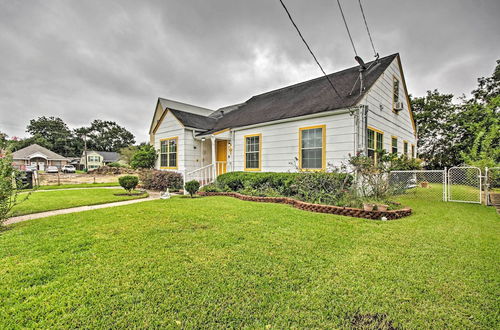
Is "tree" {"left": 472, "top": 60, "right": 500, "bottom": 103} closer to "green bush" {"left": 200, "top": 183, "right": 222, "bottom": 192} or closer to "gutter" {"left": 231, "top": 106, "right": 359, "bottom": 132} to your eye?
"gutter" {"left": 231, "top": 106, "right": 359, "bottom": 132}

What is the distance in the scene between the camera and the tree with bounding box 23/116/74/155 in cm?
6125

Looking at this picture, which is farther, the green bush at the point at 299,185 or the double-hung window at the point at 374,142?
the double-hung window at the point at 374,142

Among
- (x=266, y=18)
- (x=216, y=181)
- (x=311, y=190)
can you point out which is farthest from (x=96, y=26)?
(x=311, y=190)

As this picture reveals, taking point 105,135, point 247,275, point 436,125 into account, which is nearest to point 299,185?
point 247,275

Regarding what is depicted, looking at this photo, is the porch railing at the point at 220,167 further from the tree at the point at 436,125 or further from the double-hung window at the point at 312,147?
the tree at the point at 436,125

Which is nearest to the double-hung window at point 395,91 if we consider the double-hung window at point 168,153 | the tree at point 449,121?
the tree at point 449,121

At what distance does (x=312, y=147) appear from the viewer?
8.32 meters

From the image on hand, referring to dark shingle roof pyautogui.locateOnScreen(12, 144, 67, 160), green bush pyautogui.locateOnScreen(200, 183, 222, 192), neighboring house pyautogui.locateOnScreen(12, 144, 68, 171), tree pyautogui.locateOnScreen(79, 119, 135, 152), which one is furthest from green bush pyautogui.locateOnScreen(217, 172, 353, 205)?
tree pyautogui.locateOnScreen(79, 119, 135, 152)

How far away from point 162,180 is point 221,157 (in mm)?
3293

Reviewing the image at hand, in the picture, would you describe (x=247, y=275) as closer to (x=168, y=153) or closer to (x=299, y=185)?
(x=299, y=185)

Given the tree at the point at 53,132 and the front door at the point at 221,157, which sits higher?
the tree at the point at 53,132

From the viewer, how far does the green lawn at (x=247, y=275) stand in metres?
1.79

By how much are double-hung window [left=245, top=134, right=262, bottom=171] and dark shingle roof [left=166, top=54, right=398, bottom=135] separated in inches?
28.0

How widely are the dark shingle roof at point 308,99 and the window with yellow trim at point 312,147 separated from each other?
2.45 feet
